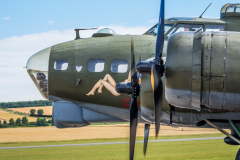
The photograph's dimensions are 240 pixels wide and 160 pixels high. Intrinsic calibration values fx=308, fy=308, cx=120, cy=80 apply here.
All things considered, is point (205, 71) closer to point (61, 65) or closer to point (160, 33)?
point (160, 33)

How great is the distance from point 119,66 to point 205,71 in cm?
513

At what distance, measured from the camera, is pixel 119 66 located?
464 inches

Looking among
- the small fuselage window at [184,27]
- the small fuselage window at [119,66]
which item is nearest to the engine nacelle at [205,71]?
the small fuselage window at [119,66]

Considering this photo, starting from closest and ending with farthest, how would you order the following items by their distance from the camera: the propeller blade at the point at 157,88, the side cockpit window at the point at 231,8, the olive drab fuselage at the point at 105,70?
the propeller blade at the point at 157,88
the olive drab fuselage at the point at 105,70
the side cockpit window at the point at 231,8

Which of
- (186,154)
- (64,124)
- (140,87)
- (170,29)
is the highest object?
(170,29)

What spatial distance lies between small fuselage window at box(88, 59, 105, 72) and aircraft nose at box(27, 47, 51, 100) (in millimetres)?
1805

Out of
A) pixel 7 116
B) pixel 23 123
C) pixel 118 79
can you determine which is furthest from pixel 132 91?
pixel 7 116

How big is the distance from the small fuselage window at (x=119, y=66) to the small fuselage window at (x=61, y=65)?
6.28 feet

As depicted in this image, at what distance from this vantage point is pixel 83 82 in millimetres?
12000

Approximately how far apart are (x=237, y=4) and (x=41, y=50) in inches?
331

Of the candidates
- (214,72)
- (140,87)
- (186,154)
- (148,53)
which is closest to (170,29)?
(148,53)

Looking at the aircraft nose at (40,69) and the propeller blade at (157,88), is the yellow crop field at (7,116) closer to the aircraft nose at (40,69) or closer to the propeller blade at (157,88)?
the aircraft nose at (40,69)

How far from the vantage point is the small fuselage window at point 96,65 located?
11.9 metres

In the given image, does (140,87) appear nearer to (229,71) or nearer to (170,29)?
(229,71)
